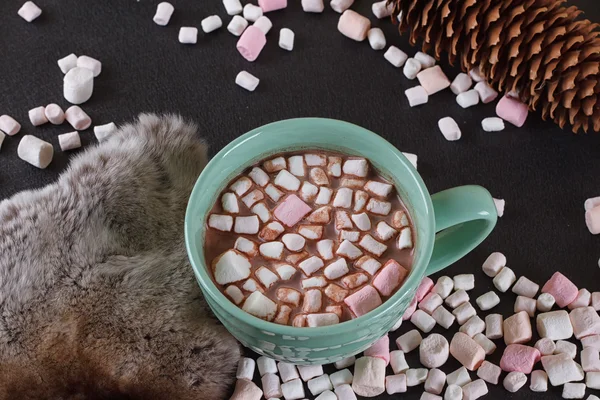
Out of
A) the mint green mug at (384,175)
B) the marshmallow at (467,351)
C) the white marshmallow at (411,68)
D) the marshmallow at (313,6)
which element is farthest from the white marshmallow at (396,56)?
the marshmallow at (467,351)

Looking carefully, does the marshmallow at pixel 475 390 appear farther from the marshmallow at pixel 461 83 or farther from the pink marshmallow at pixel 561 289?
the marshmallow at pixel 461 83

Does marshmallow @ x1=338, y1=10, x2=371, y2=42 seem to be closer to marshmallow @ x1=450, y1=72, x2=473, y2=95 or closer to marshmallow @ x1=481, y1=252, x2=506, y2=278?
marshmallow @ x1=450, y1=72, x2=473, y2=95

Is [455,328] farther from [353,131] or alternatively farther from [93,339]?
[93,339]

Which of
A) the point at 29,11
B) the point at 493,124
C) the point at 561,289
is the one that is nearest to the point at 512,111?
the point at 493,124

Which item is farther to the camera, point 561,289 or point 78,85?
point 78,85

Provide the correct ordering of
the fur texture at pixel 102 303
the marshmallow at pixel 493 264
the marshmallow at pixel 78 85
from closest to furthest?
the fur texture at pixel 102 303, the marshmallow at pixel 493 264, the marshmallow at pixel 78 85

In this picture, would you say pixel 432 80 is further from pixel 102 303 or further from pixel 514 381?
pixel 102 303

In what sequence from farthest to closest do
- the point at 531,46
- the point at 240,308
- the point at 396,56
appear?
the point at 396,56, the point at 531,46, the point at 240,308
